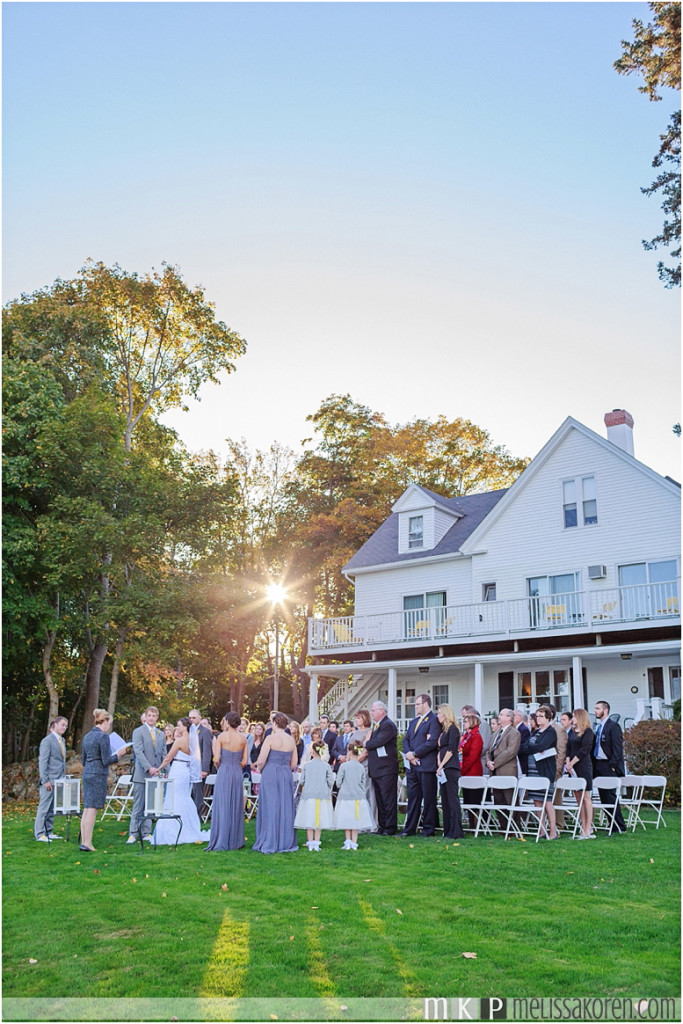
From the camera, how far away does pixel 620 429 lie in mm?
27344

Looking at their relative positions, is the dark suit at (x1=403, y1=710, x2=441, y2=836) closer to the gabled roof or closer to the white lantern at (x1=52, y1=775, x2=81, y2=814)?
the white lantern at (x1=52, y1=775, x2=81, y2=814)

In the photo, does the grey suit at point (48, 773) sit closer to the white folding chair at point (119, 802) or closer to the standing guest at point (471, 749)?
the white folding chair at point (119, 802)

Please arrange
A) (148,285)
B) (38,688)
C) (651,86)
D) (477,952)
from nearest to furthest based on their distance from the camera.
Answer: (477,952) → (651,86) → (38,688) → (148,285)

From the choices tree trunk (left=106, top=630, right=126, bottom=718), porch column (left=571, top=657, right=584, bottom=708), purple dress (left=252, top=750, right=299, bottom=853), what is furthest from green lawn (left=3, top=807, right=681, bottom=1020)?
tree trunk (left=106, top=630, right=126, bottom=718)

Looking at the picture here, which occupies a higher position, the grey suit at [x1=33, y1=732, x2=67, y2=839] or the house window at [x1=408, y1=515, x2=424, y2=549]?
the house window at [x1=408, y1=515, x2=424, y2=549]

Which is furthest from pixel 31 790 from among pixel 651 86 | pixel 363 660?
pixel 651 86

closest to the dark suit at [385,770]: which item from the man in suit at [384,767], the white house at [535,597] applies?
the man in suit at [384,767]

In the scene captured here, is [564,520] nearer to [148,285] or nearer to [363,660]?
[363,660]

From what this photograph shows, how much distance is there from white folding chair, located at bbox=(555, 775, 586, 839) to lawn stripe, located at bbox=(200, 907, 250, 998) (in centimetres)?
638

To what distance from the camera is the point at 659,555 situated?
24.2 meters

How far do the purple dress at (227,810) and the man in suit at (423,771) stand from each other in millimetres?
2577

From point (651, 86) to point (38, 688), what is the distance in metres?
21.7

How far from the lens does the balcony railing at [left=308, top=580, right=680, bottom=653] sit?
914 inches

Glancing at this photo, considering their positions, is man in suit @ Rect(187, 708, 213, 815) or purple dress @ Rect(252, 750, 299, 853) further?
man in suit @ Rect(187, 708, 213, 815)
